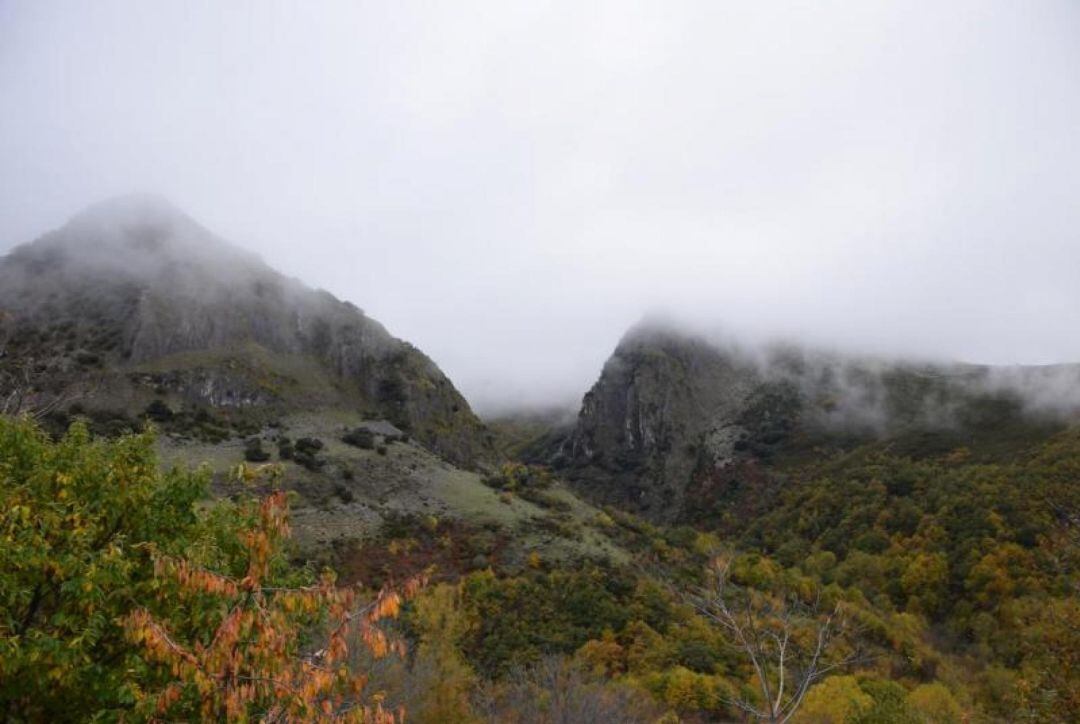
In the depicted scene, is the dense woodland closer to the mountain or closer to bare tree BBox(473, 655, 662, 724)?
bare tree BBox(473, 655, 662, 724)

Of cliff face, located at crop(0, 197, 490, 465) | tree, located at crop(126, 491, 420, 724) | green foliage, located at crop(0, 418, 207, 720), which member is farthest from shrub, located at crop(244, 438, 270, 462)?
tree, located at crop(126, 491, 420, 724)

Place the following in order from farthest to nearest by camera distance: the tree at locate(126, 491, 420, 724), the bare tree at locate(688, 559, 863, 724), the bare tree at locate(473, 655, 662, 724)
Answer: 1. the bare tree at locate(473, 655, 662, 724)
2. the bare tree at locate(688, 559, 863, 724)
3. the tree at locate(126, 491, 420, 724)

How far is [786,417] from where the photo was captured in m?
172

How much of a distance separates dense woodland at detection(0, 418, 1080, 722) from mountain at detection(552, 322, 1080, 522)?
15.8m

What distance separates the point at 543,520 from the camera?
7650 centimetres

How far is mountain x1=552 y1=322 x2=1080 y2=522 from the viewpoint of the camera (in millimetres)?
140750

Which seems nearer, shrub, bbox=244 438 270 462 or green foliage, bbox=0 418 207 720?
green foliage, bbox=0 418 207 720

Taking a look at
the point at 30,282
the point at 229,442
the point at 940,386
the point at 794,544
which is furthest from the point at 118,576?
the point at 940,386

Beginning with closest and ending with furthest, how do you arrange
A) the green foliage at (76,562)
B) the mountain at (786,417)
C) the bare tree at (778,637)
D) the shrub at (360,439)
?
the green foliage at (76,562) < the bare tree at (778,637) < the shrub at (360,439) < the mountain at (786,417)

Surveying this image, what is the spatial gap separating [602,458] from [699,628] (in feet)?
464

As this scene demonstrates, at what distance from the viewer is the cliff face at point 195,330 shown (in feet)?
305

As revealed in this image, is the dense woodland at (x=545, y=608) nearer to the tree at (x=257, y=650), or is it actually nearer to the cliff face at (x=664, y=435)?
→ the tree at (x=257, y=650)

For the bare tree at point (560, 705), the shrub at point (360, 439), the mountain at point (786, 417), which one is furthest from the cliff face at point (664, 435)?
the bare tree at point (560, 705)

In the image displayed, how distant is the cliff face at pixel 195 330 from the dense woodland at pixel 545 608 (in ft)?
99.2
